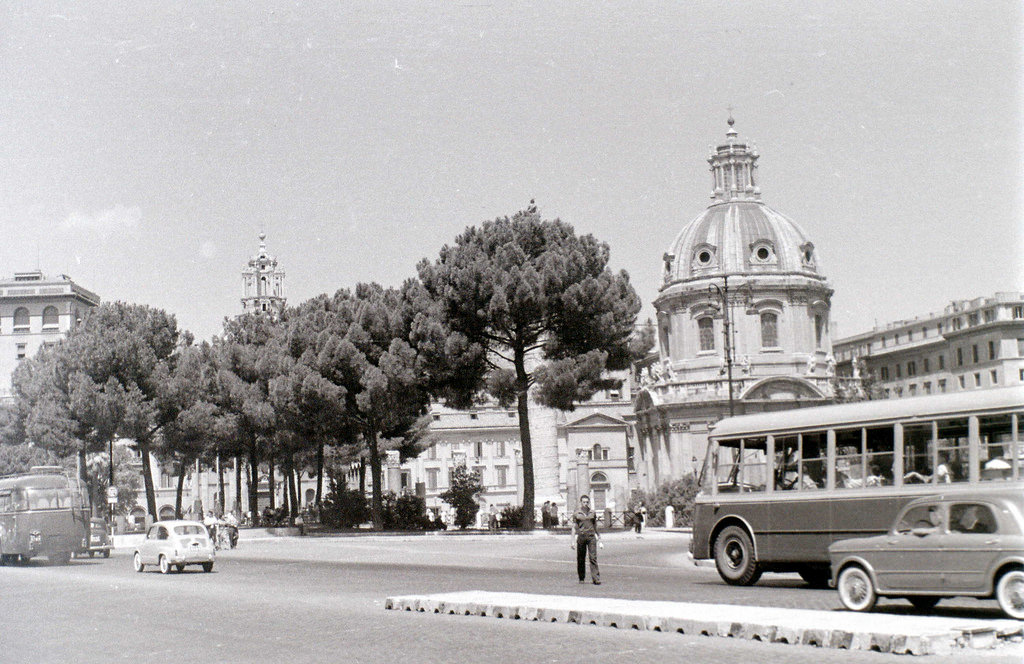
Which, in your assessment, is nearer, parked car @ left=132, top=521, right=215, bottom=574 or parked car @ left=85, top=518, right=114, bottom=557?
parked car @ left=132, top=521, right=215, bottom=574

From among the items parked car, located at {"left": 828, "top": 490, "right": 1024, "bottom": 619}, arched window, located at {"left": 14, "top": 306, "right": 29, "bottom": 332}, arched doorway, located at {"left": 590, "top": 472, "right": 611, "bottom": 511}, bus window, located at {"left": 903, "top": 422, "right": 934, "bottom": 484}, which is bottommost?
arched doorway, located at {"left": 590, "top": 472, "right": 611, "bottom": 511}

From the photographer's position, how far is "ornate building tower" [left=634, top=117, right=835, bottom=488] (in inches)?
2953

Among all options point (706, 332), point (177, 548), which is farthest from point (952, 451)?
point (706, 332)

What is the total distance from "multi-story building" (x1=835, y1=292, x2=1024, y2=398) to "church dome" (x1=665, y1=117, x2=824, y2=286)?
9982 mm

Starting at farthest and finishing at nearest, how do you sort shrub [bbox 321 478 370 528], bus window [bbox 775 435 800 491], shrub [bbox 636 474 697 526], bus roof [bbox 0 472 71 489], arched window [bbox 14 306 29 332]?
arched window [bbox 14 306 29 332], shrub [bbox 636 474 697 526], shrub [bbox 321 478 370 528], bus roof [bbox 0 472 71 489], bus window [bbox 775 435 800 491]

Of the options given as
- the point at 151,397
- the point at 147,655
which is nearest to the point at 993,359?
the point at 151,397

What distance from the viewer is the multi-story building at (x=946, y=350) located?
80438mm

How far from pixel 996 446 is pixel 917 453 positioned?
1148 mm

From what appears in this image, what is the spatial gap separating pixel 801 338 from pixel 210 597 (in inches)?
2518

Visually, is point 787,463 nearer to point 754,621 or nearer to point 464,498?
point 754,621

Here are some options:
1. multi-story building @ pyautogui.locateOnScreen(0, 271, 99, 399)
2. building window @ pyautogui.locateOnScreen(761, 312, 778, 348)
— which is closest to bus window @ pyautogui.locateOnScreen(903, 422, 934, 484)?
building window @ pyautogui.locateOnScreen(761, 312, 778, 348)

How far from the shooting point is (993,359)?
82.2 metres

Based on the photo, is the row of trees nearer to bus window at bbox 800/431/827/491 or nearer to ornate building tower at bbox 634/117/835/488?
ornate building tower at bbox 634/117/835/488

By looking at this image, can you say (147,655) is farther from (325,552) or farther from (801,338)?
(801,338)
